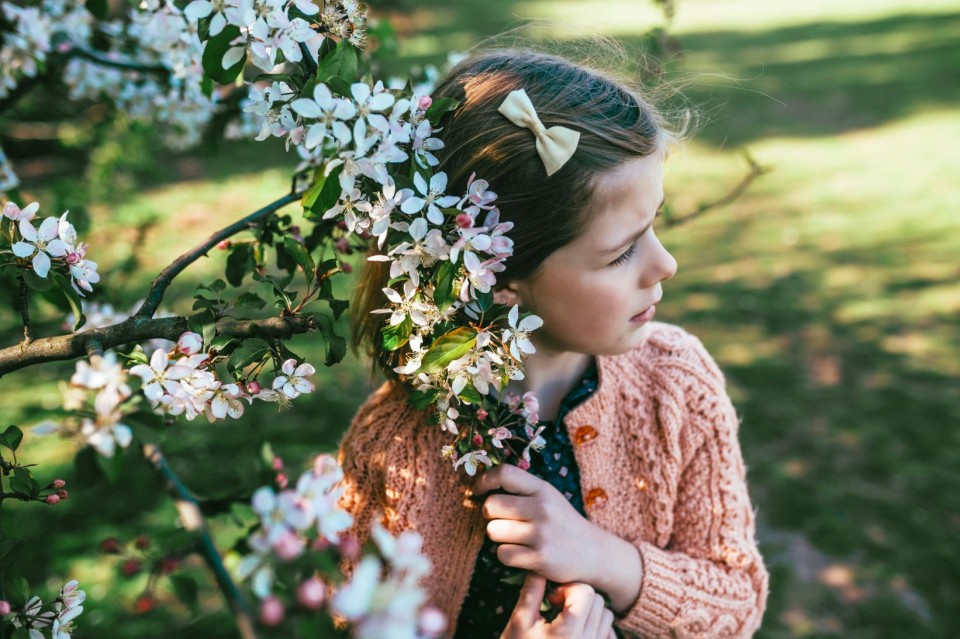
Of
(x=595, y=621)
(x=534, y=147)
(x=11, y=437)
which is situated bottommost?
(x=595, y=621)

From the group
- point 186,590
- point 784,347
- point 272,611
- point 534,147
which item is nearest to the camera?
point 272,611

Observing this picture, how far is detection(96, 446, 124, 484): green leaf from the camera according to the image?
2.73ft

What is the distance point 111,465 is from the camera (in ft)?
2.75

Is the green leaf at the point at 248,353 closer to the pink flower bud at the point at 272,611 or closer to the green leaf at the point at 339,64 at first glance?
the green leaf at the point at 339,64

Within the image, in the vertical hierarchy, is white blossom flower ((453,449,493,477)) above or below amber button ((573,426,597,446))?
above

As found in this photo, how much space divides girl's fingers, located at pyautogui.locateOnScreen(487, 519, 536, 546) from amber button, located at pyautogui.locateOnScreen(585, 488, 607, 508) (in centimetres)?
25

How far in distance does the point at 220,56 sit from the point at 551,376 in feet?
3.08

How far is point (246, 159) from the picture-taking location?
315 inches

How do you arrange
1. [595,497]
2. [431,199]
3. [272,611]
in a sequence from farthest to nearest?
[595,497]
[431,199]
[272,611]

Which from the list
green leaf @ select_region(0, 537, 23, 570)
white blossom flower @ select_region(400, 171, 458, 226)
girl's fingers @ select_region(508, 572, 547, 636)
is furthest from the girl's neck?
green leaf @ select_region(0, 537, 23, 570)

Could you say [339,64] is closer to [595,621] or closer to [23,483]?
[23,483]

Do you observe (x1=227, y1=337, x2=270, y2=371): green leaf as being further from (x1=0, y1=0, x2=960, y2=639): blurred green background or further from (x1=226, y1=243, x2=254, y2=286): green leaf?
(x1=226, y1=243, x2=254, y2=286): green leaf

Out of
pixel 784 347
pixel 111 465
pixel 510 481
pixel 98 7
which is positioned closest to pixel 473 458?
pixel 510 481

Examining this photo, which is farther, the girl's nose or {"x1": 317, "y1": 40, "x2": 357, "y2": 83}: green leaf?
the girl's nose
